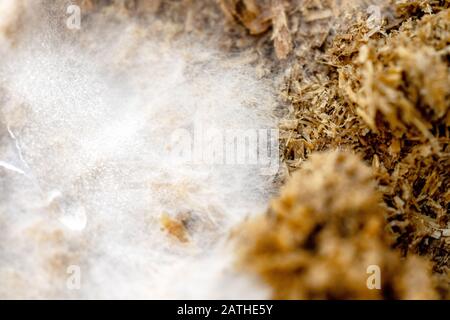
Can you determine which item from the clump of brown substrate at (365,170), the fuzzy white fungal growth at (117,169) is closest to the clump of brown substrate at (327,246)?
the clump of brown substrate at (365,170)

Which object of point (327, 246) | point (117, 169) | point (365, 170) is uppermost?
point (117, 169)

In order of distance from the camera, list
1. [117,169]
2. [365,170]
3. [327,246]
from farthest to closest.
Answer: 1. [117,169]
2. [365,170]
3. [327,246]

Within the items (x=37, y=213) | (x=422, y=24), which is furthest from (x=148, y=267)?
(x=422, y=24)

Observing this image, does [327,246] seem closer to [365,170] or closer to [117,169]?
[365,170]

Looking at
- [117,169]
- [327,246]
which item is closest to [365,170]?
[327,246]

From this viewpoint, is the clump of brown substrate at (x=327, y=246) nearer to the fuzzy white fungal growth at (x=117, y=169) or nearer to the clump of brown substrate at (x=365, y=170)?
the clump of brown substrate at (x=365, y=170)

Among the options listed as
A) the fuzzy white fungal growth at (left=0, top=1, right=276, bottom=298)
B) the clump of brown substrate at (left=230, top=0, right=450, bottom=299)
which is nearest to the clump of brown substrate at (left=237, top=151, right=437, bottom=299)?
the clump of brown substrate at (left=230, top=0, right=450, bottom=299)

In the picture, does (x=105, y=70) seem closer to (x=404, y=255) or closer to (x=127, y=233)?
(x=127, y=233)
